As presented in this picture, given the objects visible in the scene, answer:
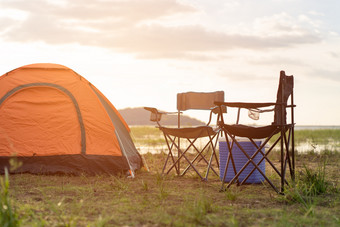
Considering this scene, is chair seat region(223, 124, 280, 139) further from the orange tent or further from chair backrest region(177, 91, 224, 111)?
the orange tent

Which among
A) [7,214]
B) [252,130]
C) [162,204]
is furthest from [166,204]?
[7,214]

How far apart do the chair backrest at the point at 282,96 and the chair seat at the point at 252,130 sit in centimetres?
10

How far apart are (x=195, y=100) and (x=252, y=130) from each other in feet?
6.19

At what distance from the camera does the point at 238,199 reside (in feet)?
11.8

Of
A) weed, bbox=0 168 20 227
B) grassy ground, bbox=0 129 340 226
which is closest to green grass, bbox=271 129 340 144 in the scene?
grassy ground, bbox=0 129 340 226

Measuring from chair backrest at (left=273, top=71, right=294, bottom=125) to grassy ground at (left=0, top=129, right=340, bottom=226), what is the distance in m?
0.57

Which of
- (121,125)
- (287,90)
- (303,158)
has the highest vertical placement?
(287,90)

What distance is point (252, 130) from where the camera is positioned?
393 centimetres

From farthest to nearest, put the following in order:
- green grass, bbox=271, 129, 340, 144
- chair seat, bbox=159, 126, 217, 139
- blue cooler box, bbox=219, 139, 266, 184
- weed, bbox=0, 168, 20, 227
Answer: green grass, bbox=271, 129, 340, 144 → chair seat, bbox=159, 126, 217, 139 → blue cooler box, bbox=219, 139, 266, 184 → weed, bbox=0, 168, 20, 227

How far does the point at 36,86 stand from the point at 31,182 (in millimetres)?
1404

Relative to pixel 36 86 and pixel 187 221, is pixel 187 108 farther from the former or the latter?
pixel 187 221

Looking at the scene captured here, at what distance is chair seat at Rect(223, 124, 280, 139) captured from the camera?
154 inches

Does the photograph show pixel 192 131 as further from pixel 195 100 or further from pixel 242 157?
pixel 195 100

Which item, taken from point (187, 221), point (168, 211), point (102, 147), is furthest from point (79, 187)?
point (187, 221)
